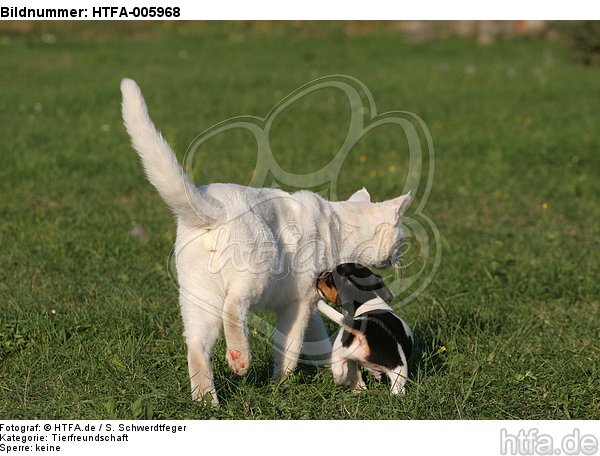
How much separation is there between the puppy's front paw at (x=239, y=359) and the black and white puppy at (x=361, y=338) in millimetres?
620

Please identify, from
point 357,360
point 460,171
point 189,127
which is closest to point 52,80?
point 189,127

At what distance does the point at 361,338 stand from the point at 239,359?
0.82 meters

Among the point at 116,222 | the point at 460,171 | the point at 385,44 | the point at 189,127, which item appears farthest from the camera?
the point at 385,44

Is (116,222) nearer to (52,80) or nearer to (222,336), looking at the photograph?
(222,336)

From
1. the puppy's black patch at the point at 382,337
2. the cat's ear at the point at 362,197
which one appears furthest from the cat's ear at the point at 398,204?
the puppy's black patch at the point at 382,337

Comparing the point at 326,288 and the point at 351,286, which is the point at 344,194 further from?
the point at 326,288

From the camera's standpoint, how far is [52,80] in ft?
48.1

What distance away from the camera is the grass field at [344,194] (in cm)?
446

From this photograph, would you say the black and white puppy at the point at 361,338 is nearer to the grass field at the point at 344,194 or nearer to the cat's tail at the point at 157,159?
the grass field at the point at 344,194

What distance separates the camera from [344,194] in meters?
8.80

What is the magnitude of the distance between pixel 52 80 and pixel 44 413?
11.4 metres

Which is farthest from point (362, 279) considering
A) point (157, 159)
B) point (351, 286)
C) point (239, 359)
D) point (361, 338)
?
point (157, 159)

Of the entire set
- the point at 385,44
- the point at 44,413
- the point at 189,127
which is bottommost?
the point at 44,413

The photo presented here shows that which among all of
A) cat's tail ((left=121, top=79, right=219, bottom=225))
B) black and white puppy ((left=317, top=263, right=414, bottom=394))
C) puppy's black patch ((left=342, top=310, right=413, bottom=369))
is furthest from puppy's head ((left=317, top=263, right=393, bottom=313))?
cat's tail ((left=121, top=79, right=219, bottom=225))
